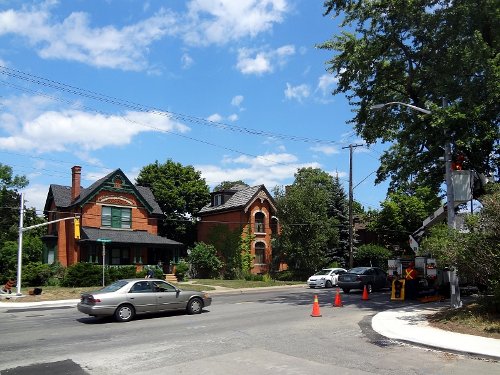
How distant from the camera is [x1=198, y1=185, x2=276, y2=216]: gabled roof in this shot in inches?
1854

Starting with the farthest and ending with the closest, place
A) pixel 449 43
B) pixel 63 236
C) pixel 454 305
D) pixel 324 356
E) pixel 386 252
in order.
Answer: pixel 386 252, pixel 63 236, pixel 449 43, pixel 454 305, pixel 324 356

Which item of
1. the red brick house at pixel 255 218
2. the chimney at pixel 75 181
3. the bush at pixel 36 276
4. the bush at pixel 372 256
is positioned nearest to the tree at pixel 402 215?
the bush at pixel 372 256

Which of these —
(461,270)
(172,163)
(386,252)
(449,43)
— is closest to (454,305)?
(461,270)

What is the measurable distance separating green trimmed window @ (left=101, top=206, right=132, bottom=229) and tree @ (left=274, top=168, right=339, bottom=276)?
13591 mm

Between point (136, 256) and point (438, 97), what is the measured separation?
29.2 metres

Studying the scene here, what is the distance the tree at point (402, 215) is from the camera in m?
51.1

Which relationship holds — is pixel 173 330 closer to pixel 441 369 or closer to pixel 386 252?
pixel 441 369

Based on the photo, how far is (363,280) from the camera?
26562 millimetres

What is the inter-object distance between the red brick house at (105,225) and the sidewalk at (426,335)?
28289 mm

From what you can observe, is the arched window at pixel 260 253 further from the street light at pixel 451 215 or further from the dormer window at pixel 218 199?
the street light at pixel 451 215

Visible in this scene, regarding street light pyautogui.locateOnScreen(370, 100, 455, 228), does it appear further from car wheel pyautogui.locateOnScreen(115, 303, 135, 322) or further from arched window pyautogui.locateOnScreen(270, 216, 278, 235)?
arched window pyautogui.locateOnScreen(270, 216, 278, 235)

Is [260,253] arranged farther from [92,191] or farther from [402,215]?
[92,191]

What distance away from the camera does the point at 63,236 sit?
135 feet

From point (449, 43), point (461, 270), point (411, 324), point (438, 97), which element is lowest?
point (411, 324)
